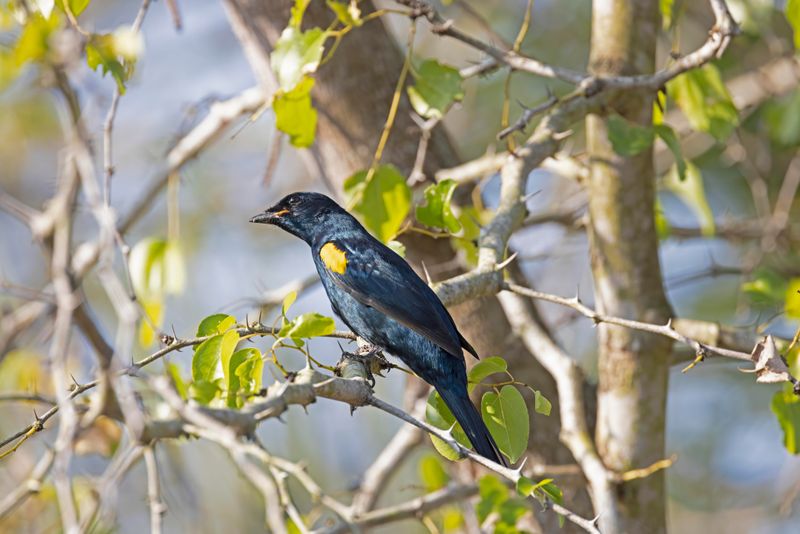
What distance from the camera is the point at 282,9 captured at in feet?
12.7

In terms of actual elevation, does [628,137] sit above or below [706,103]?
below

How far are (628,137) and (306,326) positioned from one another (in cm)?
163

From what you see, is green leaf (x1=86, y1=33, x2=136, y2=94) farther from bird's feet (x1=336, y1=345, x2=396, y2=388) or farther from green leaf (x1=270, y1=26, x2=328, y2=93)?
bird's feet (x1=336, y1=345, x2=396, y2=388)

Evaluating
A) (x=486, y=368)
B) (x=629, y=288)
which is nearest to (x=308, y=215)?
(x=629, y=288)

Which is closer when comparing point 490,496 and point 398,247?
point 490,496

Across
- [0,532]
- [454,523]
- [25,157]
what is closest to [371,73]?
[454,523]

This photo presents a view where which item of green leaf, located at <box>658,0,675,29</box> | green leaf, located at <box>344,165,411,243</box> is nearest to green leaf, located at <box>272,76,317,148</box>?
green leaf, located at <box>344,165,411,243</box>

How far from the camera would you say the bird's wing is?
10.7 feet

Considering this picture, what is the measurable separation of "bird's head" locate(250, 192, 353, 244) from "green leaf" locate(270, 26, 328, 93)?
116 centimetres

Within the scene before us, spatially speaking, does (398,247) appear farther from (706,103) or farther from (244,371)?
(706,103)

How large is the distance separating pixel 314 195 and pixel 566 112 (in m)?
1.19

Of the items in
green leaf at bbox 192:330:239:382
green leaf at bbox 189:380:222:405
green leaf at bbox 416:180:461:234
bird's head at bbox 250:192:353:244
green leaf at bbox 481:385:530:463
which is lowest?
green leaf at bbox 481:385:530:463

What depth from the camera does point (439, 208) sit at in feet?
10.2

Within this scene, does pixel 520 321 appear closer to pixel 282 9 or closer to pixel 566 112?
pixel 566 112
